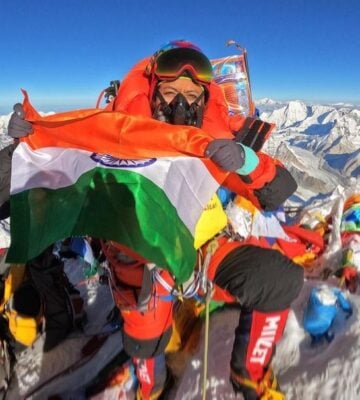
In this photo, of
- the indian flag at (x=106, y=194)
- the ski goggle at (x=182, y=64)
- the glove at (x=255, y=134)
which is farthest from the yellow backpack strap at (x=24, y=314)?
the glove at (x=255, y=134)

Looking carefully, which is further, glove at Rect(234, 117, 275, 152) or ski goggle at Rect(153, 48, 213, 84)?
ski goggle at Rect(153, 48, 213, 84)

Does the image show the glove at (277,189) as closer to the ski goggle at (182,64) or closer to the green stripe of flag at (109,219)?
the green stripe of flag at (109,219)

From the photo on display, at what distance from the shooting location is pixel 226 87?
6242mm

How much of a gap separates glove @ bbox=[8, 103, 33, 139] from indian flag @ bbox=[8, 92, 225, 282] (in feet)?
0.25

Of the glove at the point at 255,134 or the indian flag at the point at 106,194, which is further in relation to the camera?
the glove at the point at 255,134

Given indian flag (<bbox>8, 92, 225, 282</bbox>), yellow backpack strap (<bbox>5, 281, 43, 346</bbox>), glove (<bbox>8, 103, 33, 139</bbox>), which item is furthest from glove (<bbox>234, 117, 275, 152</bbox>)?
yellow backpack strap (<bbox>5, 281, 43, 346</bbox>)

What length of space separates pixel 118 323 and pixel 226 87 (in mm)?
3982

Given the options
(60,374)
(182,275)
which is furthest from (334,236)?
(60,374)

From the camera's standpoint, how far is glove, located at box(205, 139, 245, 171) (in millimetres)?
2588

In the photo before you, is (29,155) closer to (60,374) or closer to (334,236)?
(60,374)

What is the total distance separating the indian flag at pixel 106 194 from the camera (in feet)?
7.76

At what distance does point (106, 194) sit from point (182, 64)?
1.82 metres

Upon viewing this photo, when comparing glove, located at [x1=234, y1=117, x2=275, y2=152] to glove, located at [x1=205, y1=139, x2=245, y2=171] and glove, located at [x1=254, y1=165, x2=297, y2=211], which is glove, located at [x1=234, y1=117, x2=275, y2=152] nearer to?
glove, located at [x1=254, y1=165, x2=297, y2=211]

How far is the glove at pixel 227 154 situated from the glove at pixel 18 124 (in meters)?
1.50
